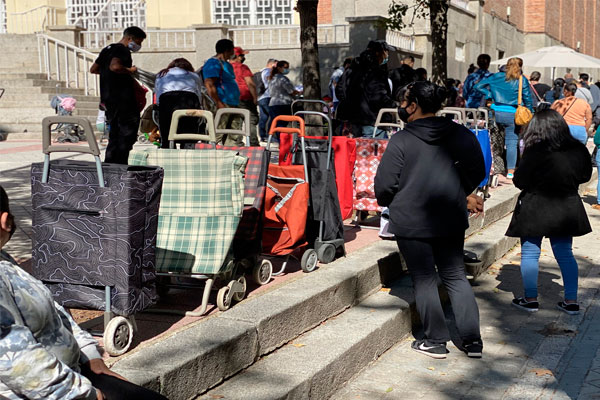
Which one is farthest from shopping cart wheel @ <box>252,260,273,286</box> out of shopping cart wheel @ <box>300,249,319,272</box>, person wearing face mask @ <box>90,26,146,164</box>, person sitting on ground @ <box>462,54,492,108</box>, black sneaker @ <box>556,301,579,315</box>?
person sitting on ground @ <box>462,54,492,108</box>

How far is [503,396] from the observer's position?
5.29 meters

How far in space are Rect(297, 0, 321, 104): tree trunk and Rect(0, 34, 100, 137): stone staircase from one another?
369 inches

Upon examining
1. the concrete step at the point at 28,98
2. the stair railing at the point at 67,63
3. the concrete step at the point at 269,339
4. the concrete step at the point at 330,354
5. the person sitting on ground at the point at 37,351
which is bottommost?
the concrete step at the point at 330,354

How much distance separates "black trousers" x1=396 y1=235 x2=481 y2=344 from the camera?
575 cm

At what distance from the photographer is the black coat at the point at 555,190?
6727 millimetres

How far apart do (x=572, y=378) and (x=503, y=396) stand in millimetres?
626

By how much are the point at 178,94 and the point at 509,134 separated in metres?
5.88

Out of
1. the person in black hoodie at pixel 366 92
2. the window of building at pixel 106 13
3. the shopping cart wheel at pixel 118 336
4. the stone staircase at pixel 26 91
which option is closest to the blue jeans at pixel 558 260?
the shopping cart wheel at pixel 118 336

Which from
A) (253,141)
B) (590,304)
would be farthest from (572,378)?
(253,141)

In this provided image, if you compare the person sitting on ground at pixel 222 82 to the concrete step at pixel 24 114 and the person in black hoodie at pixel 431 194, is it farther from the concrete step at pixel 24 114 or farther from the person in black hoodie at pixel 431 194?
the concrete step at pixel 24 114

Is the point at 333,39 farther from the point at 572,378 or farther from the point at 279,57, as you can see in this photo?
the point at 572,378

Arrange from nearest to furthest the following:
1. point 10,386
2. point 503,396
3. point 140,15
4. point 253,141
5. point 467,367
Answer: point 10,386 → point 503,396 → point 467,367 → point 253,141 → point 140,15

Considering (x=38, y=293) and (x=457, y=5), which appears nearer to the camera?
(x=38, y=293)

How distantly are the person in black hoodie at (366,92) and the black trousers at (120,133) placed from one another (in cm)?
288
